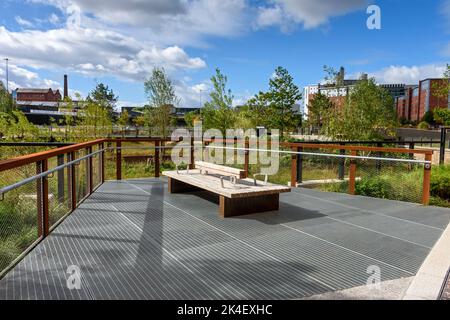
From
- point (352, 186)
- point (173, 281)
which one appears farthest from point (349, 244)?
point (352, 186)

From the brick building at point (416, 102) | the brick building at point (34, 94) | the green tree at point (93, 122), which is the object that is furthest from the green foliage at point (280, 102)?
the brick building at point (34, 94)

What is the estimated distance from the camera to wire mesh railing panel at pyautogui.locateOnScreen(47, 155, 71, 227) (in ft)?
16.7

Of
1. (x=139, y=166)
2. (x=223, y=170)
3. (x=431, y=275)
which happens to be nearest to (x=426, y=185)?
(x=223, y=170)

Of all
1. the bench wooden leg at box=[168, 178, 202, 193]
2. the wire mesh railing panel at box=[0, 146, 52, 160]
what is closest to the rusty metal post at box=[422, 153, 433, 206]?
the bench wooden leg at box=[168, 178, 202, 193]

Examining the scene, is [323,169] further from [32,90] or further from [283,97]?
[32,90]

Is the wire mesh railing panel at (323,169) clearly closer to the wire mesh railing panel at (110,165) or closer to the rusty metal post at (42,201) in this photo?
the wire mesh railing panel at (110,165)

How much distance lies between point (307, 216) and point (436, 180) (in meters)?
4.83

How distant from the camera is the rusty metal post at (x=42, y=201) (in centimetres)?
430

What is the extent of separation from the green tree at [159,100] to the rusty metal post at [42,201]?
52.6ft

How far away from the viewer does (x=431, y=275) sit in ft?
10.7

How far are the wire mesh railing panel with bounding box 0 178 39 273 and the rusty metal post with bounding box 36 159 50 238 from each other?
0.06 metres

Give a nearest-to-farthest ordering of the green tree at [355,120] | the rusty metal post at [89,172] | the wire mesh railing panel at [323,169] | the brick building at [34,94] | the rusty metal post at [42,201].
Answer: the rusty metal post at [42,201] → the rusty metal post at [89,172] → the wire mesh railing panel at [323,169] → the green tree at [355,120] → the brick building at [34,94]

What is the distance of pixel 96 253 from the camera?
3.86 meters
